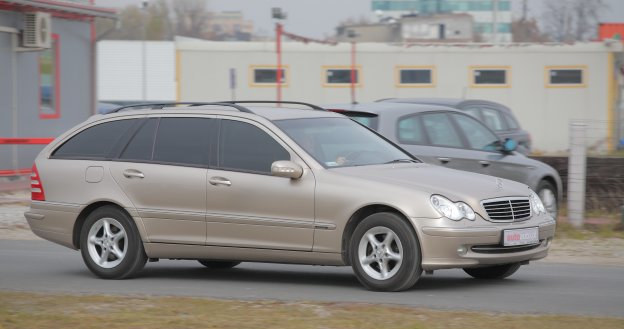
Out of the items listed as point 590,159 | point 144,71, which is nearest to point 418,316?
point 590,159

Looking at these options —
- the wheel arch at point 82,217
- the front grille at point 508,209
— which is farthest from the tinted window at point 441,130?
the wheel arch at point 82,217

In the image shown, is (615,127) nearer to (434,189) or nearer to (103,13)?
(103,13)

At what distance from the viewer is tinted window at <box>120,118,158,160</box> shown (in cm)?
1030

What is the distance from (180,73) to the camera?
3441 centimetres

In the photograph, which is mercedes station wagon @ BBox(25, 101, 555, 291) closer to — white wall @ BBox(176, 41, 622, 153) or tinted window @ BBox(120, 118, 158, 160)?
tinted window @ BBox(120, 118, 158, 160)

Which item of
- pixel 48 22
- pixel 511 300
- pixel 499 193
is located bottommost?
pixel 511 300

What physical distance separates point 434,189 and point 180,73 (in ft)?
85.9

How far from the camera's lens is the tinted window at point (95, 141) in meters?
10.6

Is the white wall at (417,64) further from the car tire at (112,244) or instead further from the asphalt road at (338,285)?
the car tire at (112,244)

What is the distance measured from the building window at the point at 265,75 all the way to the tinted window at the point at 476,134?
19.7 metres

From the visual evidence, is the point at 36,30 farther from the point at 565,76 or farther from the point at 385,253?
the point at 565,76

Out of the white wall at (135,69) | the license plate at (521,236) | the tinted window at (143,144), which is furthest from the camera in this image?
the white wall at (135,69)

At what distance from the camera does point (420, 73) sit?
112 feet

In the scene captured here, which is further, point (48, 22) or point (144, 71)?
point (144, 71)
